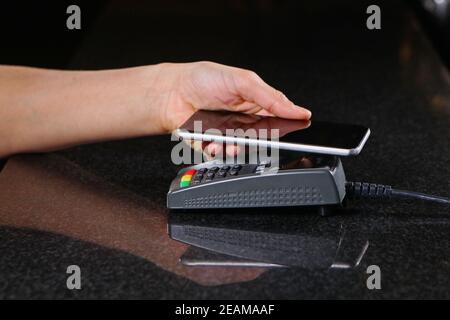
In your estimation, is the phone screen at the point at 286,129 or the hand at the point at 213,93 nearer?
the phone screen at the point at 286,129

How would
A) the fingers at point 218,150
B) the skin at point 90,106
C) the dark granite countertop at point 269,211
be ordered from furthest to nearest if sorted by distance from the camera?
1. the skin at point 90,106
2. the fingers at point 218,150
3. the dark granite countertop at point 269,211

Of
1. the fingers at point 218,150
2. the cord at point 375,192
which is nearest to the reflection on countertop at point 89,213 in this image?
the fingers at point 218,150

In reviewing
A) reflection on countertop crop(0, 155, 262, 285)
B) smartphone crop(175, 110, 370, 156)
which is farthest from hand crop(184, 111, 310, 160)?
reflection on countertop crop(0, 155, 262, 285)

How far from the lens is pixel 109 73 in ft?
3.80

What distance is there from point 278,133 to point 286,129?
19 millimetres

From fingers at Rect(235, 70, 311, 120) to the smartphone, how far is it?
2 cm

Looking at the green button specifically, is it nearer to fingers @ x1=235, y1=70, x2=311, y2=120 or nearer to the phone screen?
the phone screen

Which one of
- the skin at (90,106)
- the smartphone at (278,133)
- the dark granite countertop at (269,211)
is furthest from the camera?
the skin at (90,106)

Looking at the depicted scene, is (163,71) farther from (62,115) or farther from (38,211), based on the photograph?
(38,211)

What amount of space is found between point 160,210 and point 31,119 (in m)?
0.33

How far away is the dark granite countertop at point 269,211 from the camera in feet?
2.42

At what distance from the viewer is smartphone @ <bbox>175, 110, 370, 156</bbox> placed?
2.82 feet

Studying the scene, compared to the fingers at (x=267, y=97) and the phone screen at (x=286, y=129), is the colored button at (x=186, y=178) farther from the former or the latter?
the fingers at (x=267, y=97)
